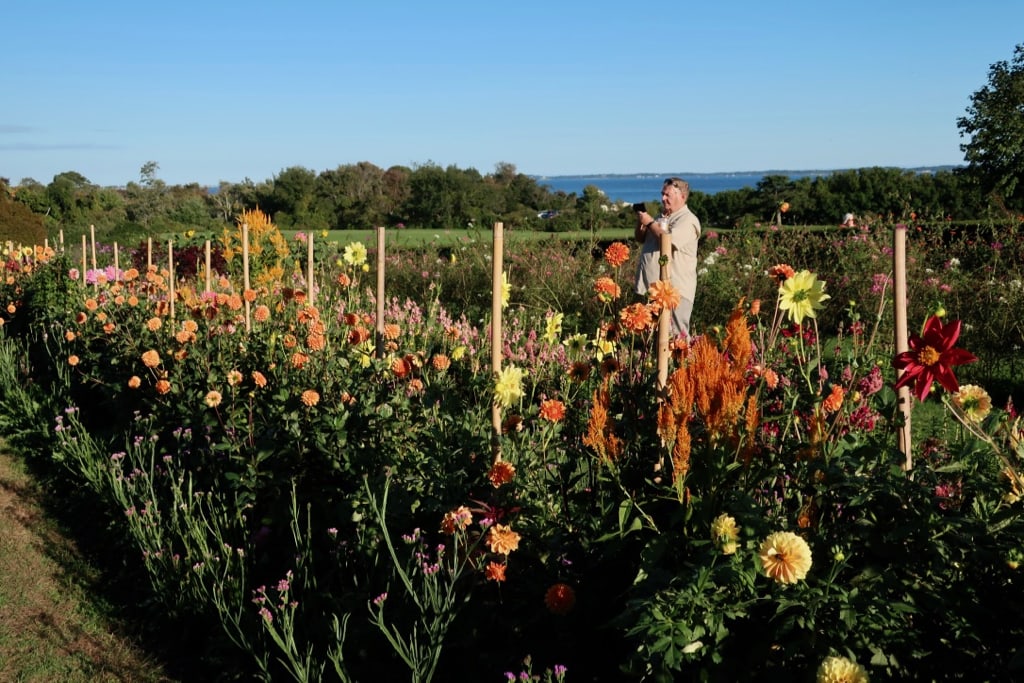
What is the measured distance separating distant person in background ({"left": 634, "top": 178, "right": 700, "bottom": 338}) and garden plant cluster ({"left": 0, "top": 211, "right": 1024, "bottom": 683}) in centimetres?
79

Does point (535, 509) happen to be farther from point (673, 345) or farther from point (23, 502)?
point (23, 502)

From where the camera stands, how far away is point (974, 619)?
1790 mm

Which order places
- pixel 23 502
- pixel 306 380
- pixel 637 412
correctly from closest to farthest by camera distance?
pixel 637 412 < pixel 306 380 < pixel 23 502

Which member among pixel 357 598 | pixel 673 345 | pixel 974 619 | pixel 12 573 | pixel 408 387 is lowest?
pixel 12 573

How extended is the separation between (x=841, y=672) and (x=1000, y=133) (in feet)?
83.6

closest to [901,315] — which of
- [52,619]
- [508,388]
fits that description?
[508,388]

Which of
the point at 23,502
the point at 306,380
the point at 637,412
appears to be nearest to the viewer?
the point at 637,412

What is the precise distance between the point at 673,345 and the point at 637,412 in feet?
0.98

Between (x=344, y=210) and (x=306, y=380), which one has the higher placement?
(x=344, y=210)

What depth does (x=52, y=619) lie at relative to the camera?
310cm

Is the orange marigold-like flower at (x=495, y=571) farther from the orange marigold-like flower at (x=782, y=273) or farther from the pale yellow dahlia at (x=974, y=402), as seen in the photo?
the pale yellow dahlia at (x=974, y=402)

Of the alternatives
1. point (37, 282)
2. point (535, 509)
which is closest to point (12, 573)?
point (535, 509)

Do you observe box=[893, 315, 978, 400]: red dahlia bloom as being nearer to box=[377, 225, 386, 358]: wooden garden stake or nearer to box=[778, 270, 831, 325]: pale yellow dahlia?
box=[778, 270, 831, 325]: pale yellow dahlia

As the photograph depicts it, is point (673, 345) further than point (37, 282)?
No
